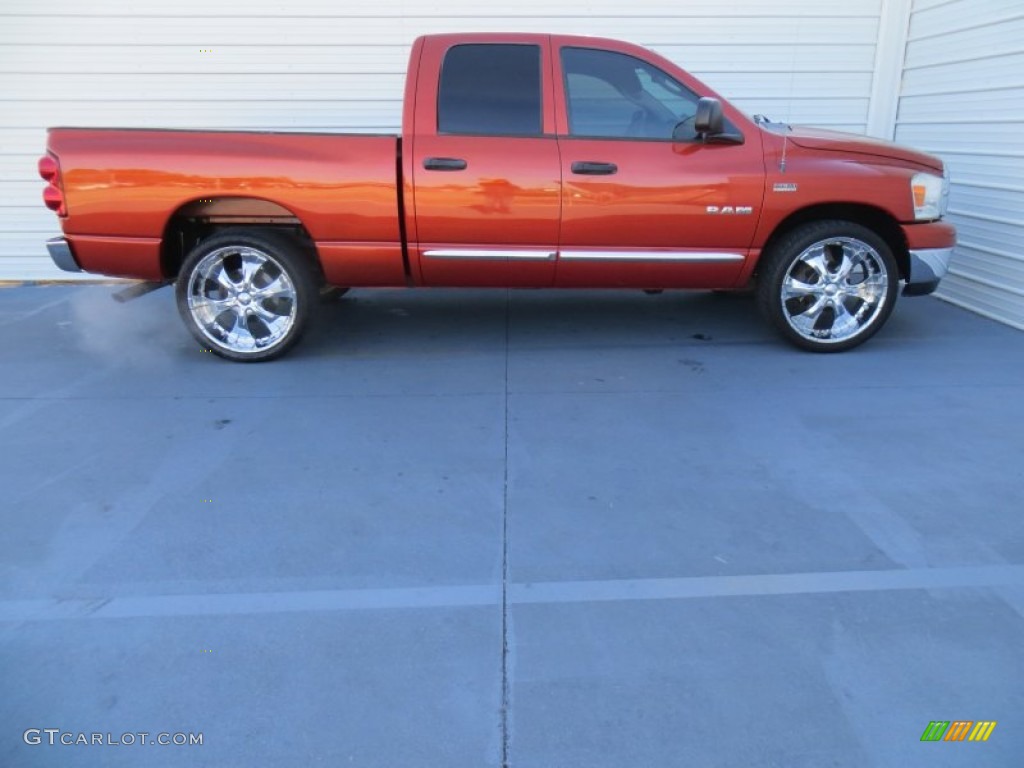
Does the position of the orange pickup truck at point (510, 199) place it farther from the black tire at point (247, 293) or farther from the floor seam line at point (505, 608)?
the floor seam line at point (505, 608)

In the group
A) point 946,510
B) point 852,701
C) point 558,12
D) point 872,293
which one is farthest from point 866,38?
point 852,701

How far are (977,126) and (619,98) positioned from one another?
3.37 m

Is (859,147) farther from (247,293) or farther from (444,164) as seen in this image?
(247,293)

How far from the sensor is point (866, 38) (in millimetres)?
7402

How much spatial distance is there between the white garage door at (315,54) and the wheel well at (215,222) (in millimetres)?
2644

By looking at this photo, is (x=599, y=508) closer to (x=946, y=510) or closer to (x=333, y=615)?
(x=333, y=615)

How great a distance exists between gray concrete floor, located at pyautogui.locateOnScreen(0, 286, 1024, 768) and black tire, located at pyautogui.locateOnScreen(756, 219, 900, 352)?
20 centimetres

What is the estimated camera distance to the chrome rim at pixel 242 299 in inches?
204

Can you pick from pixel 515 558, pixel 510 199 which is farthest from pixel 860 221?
pixel 515 558

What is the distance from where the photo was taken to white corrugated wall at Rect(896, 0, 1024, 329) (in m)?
6.06

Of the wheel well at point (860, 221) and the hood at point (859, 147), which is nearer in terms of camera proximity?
the hood at point (859, 147)

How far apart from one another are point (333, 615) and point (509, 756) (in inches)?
34.8

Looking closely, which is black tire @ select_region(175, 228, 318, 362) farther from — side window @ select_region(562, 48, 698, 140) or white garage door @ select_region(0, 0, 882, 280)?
white garage door @ select_region(0, 0, 882, 280)

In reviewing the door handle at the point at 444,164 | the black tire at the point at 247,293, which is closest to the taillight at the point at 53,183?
the black tire at the point at 247,293
